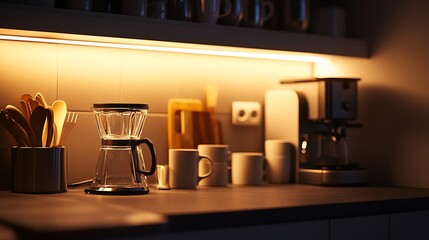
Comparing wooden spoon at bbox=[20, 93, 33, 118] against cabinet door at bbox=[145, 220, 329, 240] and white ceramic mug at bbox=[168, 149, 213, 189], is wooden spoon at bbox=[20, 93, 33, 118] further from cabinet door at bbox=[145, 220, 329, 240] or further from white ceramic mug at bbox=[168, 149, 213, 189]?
cabinet door at bbox=[145, 220, 329, 240]

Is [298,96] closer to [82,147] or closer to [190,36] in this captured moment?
[190,36]

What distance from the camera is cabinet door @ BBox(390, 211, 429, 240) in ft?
6.35

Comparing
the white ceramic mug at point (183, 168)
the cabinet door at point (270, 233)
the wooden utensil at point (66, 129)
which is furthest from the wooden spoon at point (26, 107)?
the cabinet door at point (270, 233)

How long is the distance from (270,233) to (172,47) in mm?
781

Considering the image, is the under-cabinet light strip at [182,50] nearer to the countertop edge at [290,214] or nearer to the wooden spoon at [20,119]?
the wooden spoon at [20,119]

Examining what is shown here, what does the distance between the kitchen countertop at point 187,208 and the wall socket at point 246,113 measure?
302 millimetres

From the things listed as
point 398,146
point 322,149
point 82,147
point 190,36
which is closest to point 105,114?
point 82,147

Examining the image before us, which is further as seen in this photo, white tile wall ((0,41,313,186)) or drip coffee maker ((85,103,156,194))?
white tile wall ((0,41,313,186))

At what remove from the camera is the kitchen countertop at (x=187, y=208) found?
4.25 feet

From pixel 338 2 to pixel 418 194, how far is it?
0.87 metres

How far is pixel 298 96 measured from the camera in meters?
2.41

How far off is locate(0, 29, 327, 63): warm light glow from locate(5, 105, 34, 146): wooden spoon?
0.67 ft

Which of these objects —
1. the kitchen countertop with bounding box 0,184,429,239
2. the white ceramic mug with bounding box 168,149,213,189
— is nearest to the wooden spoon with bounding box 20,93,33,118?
the kitchen countertop with bounding box 0,184,429,239

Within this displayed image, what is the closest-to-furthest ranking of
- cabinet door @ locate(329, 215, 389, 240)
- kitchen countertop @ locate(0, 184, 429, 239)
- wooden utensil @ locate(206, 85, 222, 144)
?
1. kitchen countertop @ locate(0, 184, 429, 239)
2. cabinet door @ locate(329, 215, 389, 240)
3. wooden utensil @ locate(206, 85, 222, 144)
